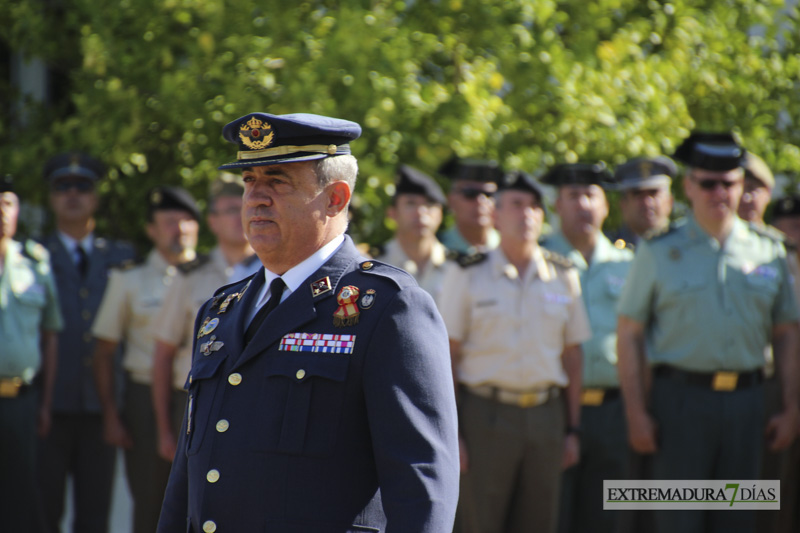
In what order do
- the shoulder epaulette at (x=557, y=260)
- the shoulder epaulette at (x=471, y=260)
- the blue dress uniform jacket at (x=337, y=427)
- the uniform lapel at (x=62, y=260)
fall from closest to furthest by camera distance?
the blue dress uniform jacket at (x=337, y=427) → the shoulder epaulette at (x=471, y=260) → the shoulder epaulette at (x=557, y=260) → the uniform lapel at (x=62, y=260)

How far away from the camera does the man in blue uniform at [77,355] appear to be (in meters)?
6.63

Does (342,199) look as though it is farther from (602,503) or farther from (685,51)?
(685,51)

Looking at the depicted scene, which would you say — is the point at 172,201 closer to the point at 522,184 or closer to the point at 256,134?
the point at 522,184

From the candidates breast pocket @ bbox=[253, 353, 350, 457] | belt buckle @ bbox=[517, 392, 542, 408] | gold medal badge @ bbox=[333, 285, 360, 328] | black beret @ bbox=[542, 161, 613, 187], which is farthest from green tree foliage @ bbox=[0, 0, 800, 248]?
breast pocket @ bbox=[253, 353, 350, 457]

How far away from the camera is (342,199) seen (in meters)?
2.67

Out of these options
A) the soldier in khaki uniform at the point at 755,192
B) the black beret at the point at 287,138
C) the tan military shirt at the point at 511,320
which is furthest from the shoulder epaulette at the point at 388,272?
the soldier in khaki uniform at the point at 755,192

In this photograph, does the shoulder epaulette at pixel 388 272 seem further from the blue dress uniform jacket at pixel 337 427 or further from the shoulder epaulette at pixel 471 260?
the shoulder epaulette at pixel 471 260

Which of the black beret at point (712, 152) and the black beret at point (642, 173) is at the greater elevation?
the black beret at point (712, 152)

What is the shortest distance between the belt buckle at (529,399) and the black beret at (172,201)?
255cm

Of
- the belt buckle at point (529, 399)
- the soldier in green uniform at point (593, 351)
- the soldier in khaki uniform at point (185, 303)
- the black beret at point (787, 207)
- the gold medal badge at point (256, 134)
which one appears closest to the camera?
the gold medal badge at point (256, 134)

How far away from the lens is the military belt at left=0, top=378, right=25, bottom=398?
620 centimetres

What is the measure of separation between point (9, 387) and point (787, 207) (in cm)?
533

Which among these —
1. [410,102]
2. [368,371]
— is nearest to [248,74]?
[410,102]

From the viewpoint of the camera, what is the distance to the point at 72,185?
6.91 m
